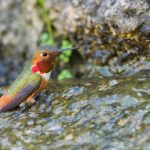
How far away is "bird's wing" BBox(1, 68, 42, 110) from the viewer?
4.74 m

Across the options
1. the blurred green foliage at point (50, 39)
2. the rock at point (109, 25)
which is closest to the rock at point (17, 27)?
the blurred green foliage at point (50, 39)

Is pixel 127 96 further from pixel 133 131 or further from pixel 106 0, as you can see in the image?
pixel 106 0

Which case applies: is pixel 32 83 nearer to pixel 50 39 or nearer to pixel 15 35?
pixel 50 39

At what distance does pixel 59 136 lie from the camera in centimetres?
390

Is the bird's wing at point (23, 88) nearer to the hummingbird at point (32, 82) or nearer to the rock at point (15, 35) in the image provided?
the hummingbird at point (32, 82)

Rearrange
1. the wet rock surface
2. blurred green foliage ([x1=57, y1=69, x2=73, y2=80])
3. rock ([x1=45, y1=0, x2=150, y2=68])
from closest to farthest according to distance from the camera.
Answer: the wet rock surface
rock ([x1=45, y1=0, x2=150, y2=68])
blurred green foliage ([x1=57, y1=69, x2=73, y2=80])

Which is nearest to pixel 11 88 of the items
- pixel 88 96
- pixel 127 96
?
pixel 88 96

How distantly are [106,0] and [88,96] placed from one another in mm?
1378

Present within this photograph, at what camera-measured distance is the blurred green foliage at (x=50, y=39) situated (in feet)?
21.8

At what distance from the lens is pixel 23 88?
480cm

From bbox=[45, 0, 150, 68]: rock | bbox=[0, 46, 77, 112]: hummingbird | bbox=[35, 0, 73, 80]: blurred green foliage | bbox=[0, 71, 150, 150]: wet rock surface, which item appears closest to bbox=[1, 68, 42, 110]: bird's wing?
bbox=[0, 46, 77, 112]: hummingbird

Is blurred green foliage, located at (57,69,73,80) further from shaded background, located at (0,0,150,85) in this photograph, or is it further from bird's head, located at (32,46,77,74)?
bird's head, located at (32,46,77,74)

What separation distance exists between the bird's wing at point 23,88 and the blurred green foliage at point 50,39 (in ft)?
5.52

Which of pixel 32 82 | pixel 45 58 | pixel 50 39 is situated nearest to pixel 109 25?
pixel 45 58
